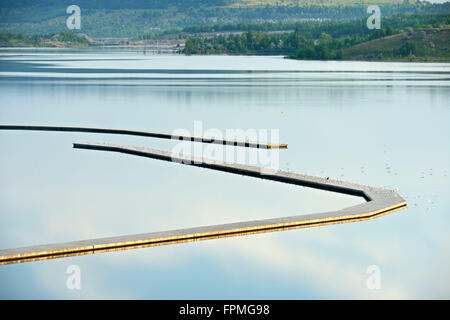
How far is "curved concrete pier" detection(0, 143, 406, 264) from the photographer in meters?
11.7

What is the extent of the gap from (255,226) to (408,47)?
129 m

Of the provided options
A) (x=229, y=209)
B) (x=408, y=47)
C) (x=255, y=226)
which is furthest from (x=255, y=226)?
(x=408, y=47)

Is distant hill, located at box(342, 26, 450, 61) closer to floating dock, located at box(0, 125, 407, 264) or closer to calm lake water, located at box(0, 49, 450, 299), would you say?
calm lake water, located at box(0, 49, 450, 299)

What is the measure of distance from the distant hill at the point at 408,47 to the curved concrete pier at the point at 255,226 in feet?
403

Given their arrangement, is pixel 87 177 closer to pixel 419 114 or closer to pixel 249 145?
pixel 249 145

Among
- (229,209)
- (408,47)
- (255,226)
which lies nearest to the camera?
(255,226)

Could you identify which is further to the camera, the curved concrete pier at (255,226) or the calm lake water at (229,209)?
the curved concrete pier at (255,226)

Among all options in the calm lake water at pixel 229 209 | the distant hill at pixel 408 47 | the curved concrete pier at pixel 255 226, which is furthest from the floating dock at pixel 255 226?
the distant hill at pixel 408 47

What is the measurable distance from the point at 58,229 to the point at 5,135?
15.4 metres

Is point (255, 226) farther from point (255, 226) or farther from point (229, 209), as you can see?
point (229, 209)

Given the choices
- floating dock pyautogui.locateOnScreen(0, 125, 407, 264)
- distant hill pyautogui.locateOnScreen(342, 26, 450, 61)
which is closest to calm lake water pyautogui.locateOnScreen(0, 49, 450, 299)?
floating dock pyautogui.locateOnScreen(0, 125, 407, 264)

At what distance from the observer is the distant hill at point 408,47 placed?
136m

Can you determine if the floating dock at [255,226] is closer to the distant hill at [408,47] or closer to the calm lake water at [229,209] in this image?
the calm lake water at [229,209]

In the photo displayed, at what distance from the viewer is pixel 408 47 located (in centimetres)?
13650
